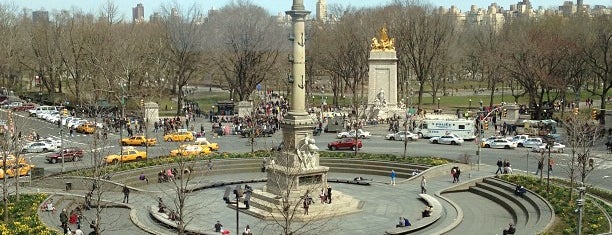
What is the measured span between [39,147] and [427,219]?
1286 inches

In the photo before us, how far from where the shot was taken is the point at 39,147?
170ft

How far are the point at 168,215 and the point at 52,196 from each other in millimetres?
6845

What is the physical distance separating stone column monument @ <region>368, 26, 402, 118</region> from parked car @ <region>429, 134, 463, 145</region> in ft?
46.5

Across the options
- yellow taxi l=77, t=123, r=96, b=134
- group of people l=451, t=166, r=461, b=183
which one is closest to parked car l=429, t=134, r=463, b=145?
group of people l=451, t=166, r=461, b=183

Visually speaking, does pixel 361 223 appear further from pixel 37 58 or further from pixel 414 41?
pixel 37 58

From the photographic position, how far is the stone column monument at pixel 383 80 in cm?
7125

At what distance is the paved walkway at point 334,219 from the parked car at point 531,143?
43.4 feet

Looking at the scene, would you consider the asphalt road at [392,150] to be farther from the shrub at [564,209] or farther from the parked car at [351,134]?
the shrub at [564,209]

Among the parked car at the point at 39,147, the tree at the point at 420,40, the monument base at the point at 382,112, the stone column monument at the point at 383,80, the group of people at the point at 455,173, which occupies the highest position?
the tree at the point at 420,40

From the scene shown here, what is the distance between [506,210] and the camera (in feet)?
113

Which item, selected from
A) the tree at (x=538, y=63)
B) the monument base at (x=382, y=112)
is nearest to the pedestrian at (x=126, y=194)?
the monument base at (x=382, y=112)

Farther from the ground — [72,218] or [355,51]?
[355,51]

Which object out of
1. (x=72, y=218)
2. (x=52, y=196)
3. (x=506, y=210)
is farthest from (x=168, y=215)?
(x=506, y=210)

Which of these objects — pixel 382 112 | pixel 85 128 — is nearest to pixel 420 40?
pixel 382 112
